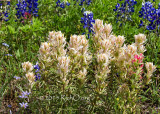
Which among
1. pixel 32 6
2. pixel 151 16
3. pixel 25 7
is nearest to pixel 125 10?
pixel 151 16

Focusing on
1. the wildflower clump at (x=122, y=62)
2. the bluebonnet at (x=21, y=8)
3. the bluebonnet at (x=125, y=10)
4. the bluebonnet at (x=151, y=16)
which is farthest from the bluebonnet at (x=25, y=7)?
the wildflower clump at (x=122, y=62)

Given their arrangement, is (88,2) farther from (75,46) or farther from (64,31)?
(75,46)

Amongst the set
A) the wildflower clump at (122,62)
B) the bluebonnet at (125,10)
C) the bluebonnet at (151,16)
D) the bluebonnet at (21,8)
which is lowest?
the wildflower clump at (122,62)

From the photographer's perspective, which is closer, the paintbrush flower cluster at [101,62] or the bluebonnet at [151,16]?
the paintbrush flower cluster at [101,62]

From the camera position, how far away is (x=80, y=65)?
236 cm

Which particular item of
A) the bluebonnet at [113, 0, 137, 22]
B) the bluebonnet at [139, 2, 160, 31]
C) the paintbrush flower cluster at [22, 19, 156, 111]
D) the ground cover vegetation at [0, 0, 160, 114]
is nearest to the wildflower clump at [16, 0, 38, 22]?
the ground cover vegetation at [0, 0, 160, 114]

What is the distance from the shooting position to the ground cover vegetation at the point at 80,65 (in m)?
2.22

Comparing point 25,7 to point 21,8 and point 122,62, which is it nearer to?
point 21,8

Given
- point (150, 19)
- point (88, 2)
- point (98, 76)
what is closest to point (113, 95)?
point (98, 76)

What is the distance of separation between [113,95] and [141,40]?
718mm

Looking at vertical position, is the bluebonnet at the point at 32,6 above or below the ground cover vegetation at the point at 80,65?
above

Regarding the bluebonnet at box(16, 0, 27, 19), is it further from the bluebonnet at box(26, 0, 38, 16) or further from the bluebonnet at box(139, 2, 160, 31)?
the bluebonnet at box(139, 2, 160, 31)

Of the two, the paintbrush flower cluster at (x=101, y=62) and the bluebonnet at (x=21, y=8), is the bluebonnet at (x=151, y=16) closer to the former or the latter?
the paintbrush flower cluster at (x=101, y=62)

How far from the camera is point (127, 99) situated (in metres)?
2.24
